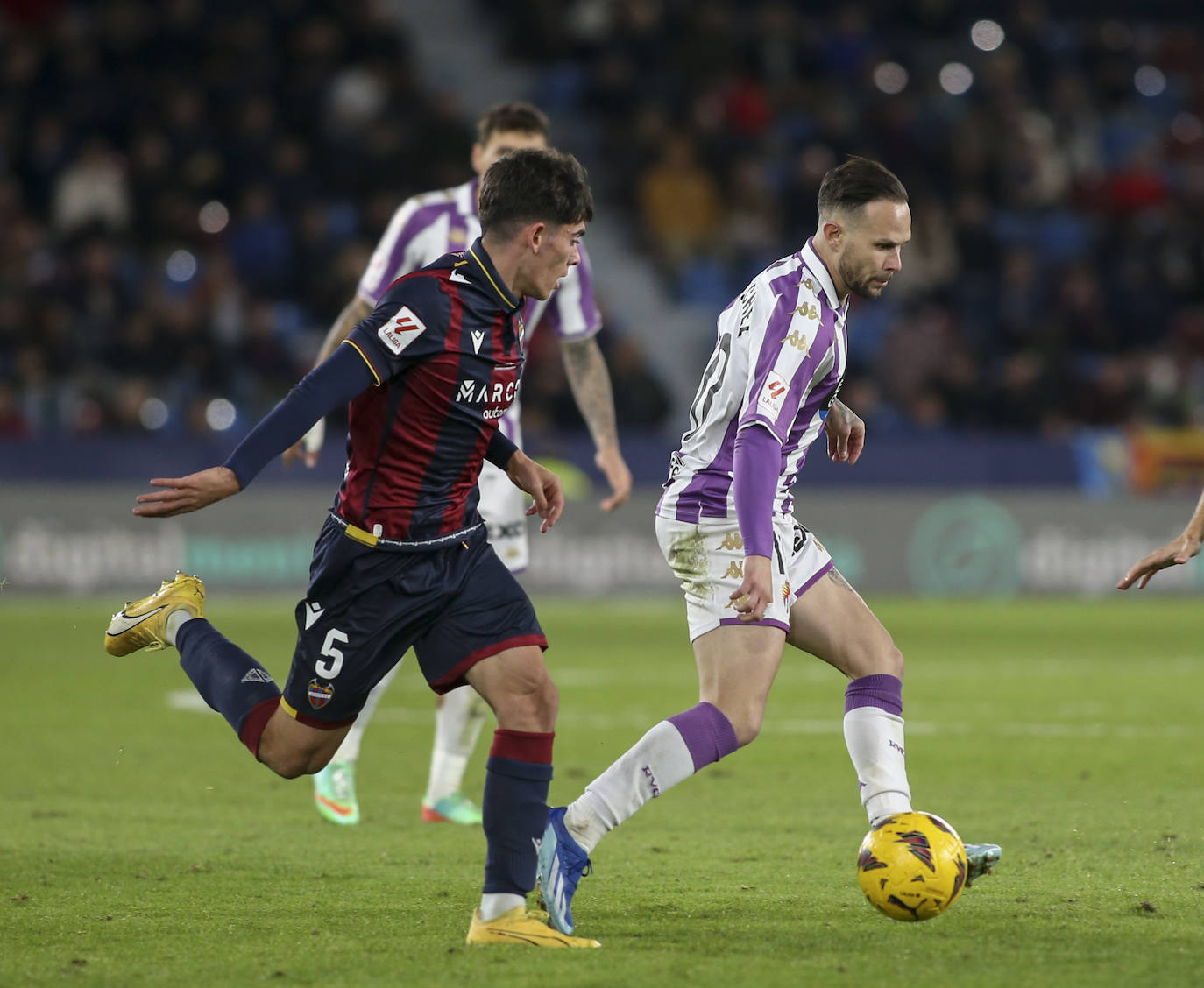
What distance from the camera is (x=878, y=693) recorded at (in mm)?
5078

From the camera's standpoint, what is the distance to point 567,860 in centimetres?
462

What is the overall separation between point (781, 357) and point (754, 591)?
2.22 feet

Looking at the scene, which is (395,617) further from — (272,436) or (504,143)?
(504,143)

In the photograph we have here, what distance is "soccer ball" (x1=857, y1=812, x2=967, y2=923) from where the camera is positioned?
456 centimetres

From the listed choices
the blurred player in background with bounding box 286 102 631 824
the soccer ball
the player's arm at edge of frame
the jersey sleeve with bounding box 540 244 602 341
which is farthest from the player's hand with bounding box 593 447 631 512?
the player's arm at edge of frame

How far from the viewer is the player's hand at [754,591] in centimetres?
446

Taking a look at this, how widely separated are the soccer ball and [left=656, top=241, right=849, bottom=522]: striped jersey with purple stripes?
3.31 feet

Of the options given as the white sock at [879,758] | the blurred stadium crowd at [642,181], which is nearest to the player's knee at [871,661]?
the white sock at [879,758]

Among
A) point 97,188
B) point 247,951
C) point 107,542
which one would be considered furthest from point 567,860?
point 97,188

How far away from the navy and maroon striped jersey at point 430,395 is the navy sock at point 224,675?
0.63m

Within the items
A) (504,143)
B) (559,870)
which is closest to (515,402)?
(504,143)

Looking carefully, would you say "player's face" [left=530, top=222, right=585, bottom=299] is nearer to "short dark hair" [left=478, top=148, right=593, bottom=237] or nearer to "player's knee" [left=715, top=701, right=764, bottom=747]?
"short dark hair" [left=478, top=148, right=593, bottom=237]

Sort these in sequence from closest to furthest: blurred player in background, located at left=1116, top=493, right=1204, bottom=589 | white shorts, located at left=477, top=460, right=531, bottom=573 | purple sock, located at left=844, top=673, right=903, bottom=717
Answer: purple sock, located at left=844, top=673, right=903, bottom=717
blurred player in background, located at left=1116, top=493, right=1204, bottom=589
white shorts, located at left=477, top=460, right=531, bottom=573

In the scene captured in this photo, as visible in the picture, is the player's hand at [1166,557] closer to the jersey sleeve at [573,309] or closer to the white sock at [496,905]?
the white sock at [496,905]
